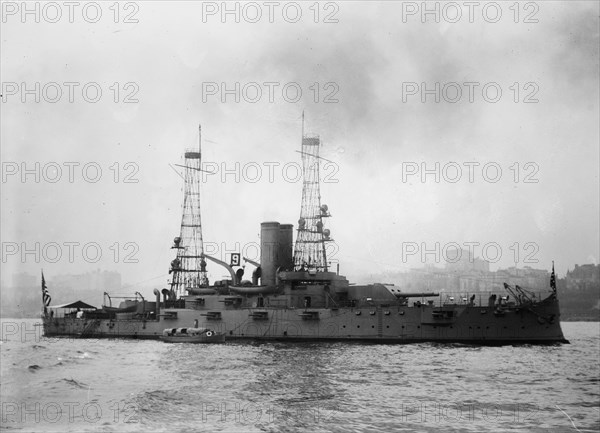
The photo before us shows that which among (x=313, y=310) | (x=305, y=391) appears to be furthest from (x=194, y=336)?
(x=305, y=391)

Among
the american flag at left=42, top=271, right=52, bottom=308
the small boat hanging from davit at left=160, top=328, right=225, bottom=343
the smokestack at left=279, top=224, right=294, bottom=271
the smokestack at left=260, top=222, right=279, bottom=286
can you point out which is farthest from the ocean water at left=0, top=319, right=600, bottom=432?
the american flag at left=42, top=271, right=52, bottom=308

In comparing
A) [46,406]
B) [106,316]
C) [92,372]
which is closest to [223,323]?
[106,316]

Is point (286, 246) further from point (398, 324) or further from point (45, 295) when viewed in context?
point (45, 295)

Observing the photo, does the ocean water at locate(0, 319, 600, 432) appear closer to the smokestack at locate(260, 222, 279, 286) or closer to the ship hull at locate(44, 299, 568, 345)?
the ship hull at locate(44, 299, 568, 345)

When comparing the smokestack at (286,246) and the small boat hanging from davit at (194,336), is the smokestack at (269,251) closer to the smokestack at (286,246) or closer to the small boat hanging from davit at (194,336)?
the smokestack at (286,246)

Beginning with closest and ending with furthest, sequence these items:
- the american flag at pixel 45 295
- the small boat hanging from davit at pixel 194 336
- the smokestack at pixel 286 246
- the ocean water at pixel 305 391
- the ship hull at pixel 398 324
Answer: the ocean water at pixel 305 391 → the ship hull at pixel 398 324 → the small boat hanging from davit at pixel 194 336 → the smokestack at pixel 286 246 → the american flag at pixel 45 295

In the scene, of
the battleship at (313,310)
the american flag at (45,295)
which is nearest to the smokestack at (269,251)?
the battleship at (313,310)

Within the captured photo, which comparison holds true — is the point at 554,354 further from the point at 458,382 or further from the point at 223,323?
the point at 223,323
